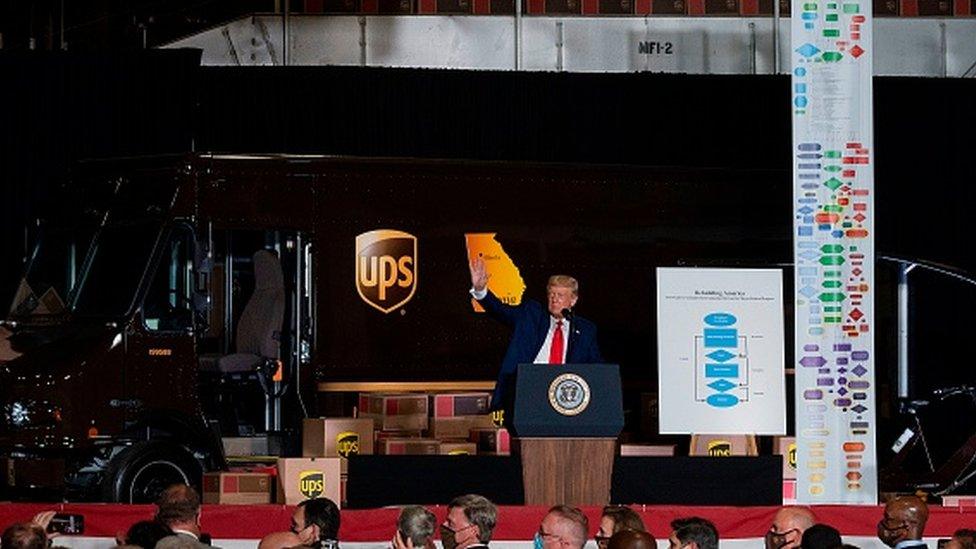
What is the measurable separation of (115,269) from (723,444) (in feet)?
16.1

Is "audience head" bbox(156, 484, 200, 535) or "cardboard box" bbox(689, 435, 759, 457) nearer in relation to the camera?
"audience head" bbox(156, 484, 200, 535)

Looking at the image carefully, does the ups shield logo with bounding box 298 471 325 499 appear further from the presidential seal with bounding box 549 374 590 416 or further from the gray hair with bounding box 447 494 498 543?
the gray hair with bounding box 447 494 498 543

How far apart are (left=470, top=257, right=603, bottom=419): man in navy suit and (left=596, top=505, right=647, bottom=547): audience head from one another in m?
3.00

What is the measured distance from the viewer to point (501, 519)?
12383 mm

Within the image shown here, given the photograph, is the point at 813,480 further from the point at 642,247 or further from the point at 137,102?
the point at 137,102

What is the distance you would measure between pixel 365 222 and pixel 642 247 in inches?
96.9

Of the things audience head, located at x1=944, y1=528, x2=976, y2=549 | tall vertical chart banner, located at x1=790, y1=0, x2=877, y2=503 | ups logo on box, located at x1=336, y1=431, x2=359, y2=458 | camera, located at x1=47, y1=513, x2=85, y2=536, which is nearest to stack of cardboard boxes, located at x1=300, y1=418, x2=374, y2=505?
ups logo on box, located at x1=336, y1=431, x2=359, y2=458

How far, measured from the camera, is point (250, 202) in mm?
16891

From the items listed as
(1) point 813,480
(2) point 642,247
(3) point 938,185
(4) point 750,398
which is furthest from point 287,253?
(3) point 938,185

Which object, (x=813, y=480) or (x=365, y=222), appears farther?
(x=365, y=222)

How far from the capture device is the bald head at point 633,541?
9.05 meters

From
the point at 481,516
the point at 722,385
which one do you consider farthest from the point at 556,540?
the point at 722,385

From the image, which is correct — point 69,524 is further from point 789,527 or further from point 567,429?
point 789,527

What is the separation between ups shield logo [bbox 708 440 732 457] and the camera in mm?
16609
